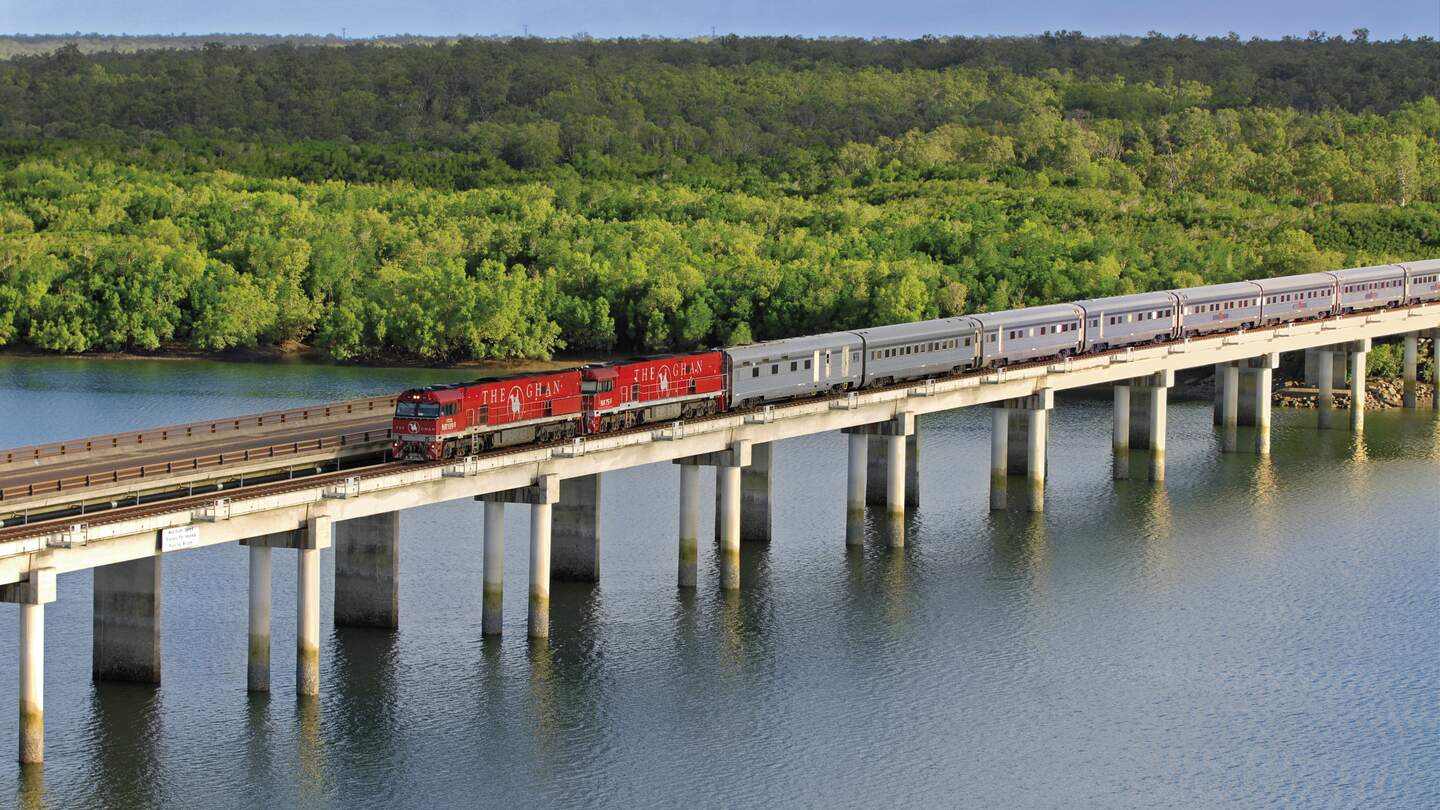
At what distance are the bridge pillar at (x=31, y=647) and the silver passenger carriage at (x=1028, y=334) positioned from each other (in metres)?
47.7

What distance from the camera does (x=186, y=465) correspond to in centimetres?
6384

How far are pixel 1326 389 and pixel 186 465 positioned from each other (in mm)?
73145

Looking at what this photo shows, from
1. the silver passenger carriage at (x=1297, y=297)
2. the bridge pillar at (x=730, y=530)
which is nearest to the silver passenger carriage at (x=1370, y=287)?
the silver passenger carriage at (x=1297, y=297)

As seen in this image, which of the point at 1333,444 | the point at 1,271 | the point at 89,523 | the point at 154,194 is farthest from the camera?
the point at 154,194

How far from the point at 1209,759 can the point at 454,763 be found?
19608 millimetres

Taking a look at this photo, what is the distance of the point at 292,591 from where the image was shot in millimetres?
77438

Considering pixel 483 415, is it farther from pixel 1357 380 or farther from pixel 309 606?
pixel 1357 380

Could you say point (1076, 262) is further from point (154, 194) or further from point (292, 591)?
point (292, 591)

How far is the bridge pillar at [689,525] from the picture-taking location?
77.2 metres

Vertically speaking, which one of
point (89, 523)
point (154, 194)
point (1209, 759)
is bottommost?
point (1209, 759)

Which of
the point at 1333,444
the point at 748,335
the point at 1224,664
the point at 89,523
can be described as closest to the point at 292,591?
the point at 89,523

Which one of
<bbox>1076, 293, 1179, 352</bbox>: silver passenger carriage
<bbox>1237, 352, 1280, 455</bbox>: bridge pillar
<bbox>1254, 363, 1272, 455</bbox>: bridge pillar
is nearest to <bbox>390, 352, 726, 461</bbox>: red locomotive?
<bbox>1076, 293, 1179, 352</bbox>: silver passenger carriage

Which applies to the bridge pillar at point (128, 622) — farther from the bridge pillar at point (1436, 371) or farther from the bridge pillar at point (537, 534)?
the bridge pillar at point (1436, 371)

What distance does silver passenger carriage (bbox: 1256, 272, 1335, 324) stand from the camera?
374 feet
